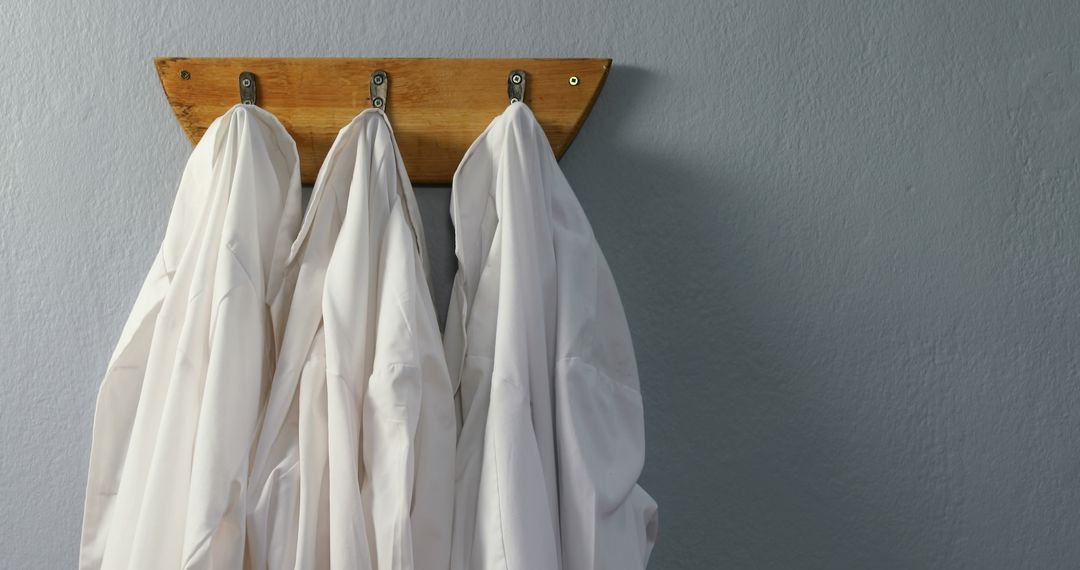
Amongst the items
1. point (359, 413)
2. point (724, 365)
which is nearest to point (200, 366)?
point (359, 413)

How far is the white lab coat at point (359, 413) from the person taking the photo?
701 mm

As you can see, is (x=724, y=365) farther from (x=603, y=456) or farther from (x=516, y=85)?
(x=516, y=85)

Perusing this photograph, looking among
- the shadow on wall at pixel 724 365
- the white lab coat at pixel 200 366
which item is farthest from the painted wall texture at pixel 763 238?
the white lab coat at pixel 200 366

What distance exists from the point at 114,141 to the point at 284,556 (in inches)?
18.7

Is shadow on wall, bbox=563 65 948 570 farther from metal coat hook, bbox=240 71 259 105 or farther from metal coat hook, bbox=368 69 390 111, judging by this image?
metal coat hook, bbox=240 71 259 105

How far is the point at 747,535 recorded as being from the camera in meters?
0.87

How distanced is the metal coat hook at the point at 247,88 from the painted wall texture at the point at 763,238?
0.04 m

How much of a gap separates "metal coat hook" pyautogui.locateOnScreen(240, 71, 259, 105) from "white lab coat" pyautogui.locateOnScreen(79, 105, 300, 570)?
2.1 inches

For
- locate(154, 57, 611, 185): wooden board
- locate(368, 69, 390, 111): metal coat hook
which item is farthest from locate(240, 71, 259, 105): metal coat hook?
locate(368, 69, 390, 111): metal coat hook

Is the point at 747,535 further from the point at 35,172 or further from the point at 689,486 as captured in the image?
the point at 35,172

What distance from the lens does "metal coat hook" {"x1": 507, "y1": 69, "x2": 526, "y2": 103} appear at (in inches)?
33.9

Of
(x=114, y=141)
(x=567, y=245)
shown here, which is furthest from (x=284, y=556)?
(x=114, y=141)

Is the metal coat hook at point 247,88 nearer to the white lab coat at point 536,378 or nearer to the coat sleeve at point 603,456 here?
the white lab coat at point 536,378

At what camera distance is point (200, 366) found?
0.75 meters
